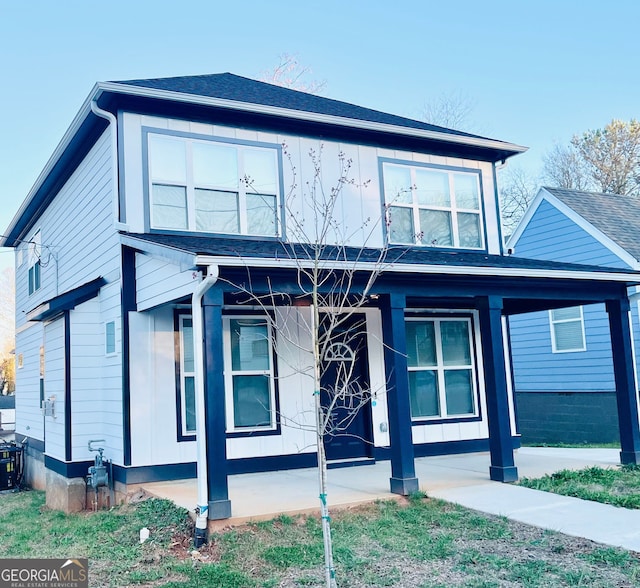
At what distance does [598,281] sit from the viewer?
8.99 metres

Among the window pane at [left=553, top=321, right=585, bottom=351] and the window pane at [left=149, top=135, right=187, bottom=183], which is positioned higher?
the window pane at [left=149, top=135, right=187, bottom=183]

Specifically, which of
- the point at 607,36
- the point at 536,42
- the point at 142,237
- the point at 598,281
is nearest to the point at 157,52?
the point at 536,42

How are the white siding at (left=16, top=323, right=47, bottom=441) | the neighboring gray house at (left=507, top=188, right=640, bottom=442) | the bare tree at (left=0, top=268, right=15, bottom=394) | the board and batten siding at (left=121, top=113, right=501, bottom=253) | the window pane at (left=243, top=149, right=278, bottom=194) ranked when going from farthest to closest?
the bare tree at (left=0, top=268, right=15, bottom=394) < the neighboring gray house at (left=507, top=188, right=640, bottom=442) < the white siding at (left=16, top=323, right=47, bottom=441) < the window pane at (left=243, top=149, right=278, bottom=194) < the board and batten siding at (left=121, top=113, right=501, bottom=253)

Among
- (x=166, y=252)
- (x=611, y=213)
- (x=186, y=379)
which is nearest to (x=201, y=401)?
(x=166, y=252)

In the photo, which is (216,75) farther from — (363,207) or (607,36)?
(607,36)

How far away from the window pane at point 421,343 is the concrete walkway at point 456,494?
154cm

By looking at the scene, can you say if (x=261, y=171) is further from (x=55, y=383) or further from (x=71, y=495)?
(x=71, y=495)

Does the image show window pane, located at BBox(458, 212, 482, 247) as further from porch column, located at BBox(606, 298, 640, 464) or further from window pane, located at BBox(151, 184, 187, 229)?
window pane, located at BBox(151, 184, 187, 229)

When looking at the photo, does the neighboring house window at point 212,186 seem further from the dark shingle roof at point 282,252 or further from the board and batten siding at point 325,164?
the dark shingle roof at point 282,252

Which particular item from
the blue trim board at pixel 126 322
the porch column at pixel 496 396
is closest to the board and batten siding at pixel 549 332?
the porch column at pixel 496 396

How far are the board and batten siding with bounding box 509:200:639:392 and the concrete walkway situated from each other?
4.42m

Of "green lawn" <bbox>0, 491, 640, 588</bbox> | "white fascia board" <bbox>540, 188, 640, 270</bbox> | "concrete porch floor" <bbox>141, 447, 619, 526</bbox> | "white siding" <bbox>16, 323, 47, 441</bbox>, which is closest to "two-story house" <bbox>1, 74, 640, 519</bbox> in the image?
"concrete porch floor" <bbox>141, 447, 619, 526</bbox>

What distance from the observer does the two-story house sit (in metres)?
7.63

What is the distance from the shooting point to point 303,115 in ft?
30.4
